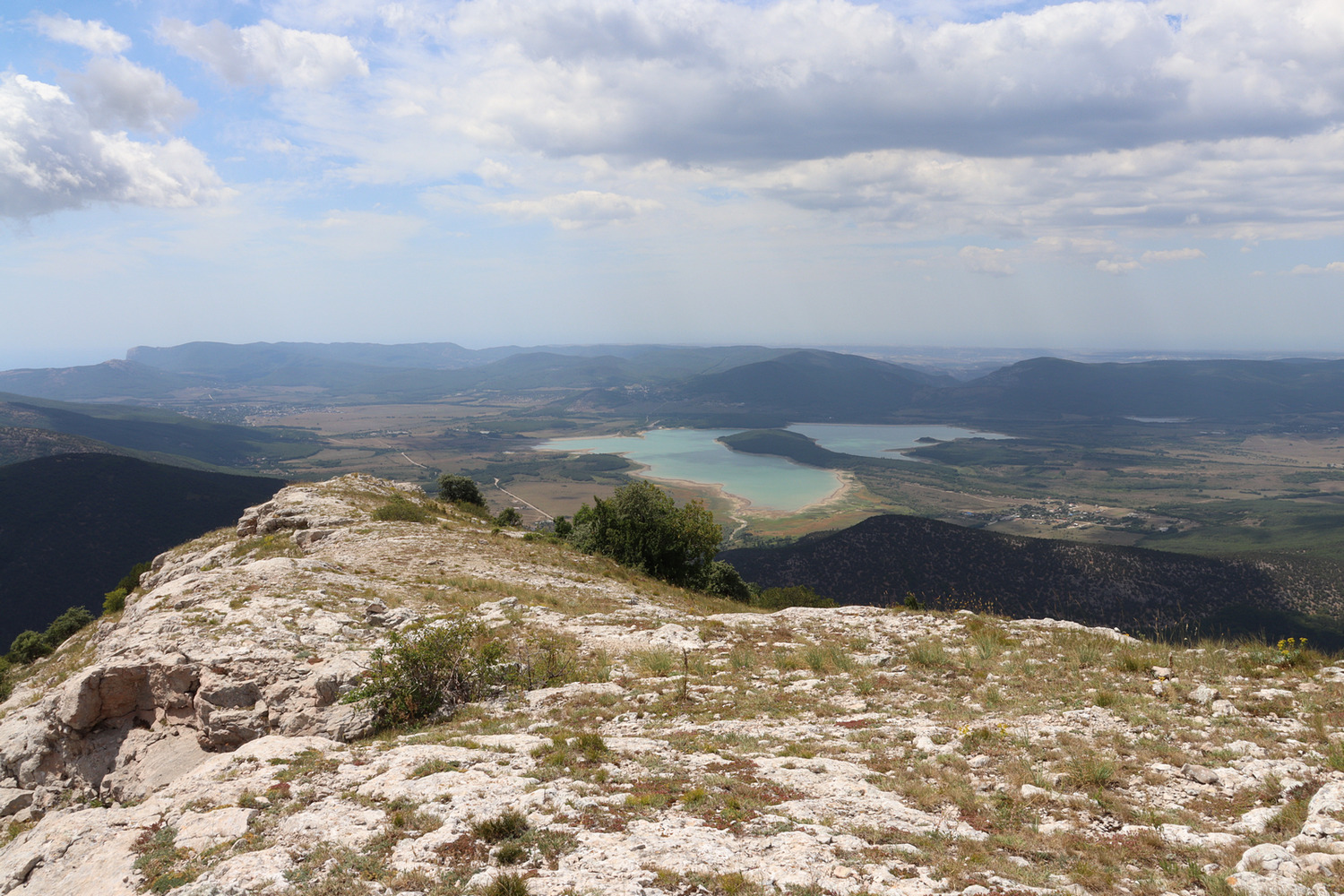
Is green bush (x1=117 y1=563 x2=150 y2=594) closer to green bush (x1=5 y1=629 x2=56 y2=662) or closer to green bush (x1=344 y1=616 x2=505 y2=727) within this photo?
green bush (x1=5 y1=629 x2=56 y2=662)

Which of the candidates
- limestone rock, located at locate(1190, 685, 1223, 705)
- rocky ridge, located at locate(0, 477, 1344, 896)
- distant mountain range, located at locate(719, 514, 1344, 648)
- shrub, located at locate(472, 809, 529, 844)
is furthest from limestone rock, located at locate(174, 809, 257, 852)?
distant mountain range, located at locate(719, 514, 1344, 648)

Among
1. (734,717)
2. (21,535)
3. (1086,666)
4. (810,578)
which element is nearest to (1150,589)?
(810,578)

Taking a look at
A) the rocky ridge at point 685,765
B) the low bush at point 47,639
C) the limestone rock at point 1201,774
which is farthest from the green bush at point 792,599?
the low bush at point 47,639

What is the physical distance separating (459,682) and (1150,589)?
100085 mm

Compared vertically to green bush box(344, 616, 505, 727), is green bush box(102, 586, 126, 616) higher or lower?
lower

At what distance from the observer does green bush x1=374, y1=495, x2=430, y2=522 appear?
32.0m

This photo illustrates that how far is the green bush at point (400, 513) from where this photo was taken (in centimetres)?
3195

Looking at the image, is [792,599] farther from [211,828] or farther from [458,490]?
[211,828]

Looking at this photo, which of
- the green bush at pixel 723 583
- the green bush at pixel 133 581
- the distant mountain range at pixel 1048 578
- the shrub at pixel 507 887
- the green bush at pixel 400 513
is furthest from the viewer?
the distant mountain range at pixel 1048 578

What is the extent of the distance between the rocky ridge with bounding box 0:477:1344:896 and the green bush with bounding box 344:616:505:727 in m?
0.46

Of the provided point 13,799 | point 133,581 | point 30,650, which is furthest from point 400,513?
point 13,799

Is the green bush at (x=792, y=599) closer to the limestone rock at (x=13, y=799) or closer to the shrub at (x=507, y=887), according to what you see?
the limestone rock at (x=13, y=799)

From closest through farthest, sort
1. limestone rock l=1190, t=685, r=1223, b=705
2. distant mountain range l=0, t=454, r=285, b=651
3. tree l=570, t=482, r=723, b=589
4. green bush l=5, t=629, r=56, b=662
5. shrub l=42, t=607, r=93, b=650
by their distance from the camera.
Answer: limestone rock l=1190, t=685, r=1223, b=705 < green bush l=5, t=629, r=56, b=662 < shrub l=42, t=607, r=93, b=650 < tree l=570, t=482, r=723, b=589 < distant mountain range l=0, t=454, r=285, b=651

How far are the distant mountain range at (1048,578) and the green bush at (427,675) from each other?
6679 cm
